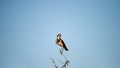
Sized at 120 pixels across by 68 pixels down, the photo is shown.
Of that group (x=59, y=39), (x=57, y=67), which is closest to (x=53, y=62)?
(x=57, y=67)

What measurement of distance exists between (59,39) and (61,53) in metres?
1.52

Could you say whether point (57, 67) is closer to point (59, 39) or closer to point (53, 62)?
point (53, 62)

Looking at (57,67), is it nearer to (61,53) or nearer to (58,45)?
(61,53)

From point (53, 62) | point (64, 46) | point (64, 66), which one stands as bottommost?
point (64, 66)

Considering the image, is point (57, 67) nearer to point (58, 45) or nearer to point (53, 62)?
point (53, 62)

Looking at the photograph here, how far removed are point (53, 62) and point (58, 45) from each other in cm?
149

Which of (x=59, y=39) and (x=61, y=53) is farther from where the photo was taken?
(x=59, y=39)

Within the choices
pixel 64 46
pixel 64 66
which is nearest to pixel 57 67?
pixel 64 66

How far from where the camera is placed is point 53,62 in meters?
14.7

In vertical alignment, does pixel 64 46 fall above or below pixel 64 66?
above

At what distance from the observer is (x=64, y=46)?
49.5ft

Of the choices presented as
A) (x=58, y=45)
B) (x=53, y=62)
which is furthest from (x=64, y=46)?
(x=53, y=62)

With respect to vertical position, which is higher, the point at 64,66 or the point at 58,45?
the point at 58,45

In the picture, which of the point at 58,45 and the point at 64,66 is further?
the point at 58,45
